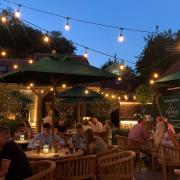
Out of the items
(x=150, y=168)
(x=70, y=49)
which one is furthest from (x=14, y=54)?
(x=150, y=168)

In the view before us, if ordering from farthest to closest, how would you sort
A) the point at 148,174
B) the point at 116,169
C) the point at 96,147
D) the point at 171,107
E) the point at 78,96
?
1. the point at 78,96
2. the point at 171,107
3. the point at 148,174
4. the point at 96,147
5. the point at 116,169

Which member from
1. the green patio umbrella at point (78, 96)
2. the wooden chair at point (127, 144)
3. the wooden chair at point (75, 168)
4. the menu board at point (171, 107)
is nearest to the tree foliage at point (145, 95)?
the green patio umbrella at point (78, 96)

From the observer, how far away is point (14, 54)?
3909cm

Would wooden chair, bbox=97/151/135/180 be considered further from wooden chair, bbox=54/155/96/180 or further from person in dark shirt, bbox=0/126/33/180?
person in dark shirt, bbox=0/126/33/180

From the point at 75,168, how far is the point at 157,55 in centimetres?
2583

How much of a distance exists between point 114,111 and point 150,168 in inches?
672

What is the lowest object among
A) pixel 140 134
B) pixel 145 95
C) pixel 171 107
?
pixel 140 134

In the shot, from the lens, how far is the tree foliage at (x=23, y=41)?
3878cm

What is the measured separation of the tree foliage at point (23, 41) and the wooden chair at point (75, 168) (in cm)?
3281

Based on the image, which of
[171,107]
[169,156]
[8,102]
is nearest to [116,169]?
[169,156]

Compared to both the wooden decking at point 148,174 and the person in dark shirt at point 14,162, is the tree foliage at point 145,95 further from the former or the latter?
the person in dark shirt at point 14,162

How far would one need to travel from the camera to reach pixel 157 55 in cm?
3125

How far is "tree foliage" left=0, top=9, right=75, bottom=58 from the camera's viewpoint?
38781mm

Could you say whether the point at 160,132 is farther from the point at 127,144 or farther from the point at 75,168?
the point at 75,168
